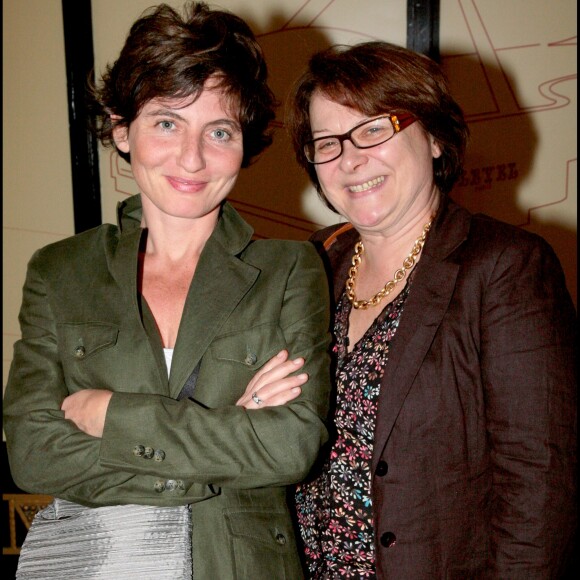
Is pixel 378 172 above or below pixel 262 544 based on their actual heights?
above

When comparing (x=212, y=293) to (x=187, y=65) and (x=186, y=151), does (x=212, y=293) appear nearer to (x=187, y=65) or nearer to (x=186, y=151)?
(x=186, y=151)

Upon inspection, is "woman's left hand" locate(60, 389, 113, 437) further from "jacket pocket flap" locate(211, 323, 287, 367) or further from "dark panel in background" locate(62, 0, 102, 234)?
"dark panel in background" locate(62, 0, 102, 234)

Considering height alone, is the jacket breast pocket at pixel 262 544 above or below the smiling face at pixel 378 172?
→ below

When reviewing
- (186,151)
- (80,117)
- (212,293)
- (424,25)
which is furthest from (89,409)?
(424,25)

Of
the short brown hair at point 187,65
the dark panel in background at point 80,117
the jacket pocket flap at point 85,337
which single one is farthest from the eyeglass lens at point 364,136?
the dark panel in background at point 80,117

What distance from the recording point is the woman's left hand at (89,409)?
1604 millimetres

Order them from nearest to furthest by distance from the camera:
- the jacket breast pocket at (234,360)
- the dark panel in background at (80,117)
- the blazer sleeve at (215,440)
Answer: the blazer sleeve at (215,440) → the jacket breast pocket at (234,360) → the dark panel in background at (80,117)

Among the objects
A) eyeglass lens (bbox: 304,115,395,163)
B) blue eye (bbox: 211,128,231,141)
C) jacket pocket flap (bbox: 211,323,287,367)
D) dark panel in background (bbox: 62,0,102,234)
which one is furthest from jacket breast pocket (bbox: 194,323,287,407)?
dark panel in background (bbox: 62,0,102,234)

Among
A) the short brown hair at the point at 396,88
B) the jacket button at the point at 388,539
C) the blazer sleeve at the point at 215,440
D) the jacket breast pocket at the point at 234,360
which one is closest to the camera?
the blazer sleeve at the point at 215,440

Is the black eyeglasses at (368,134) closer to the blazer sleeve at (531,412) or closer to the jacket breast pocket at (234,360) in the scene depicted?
the blazer sleeve at (531,412)

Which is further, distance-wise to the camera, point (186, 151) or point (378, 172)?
point (378, 172)

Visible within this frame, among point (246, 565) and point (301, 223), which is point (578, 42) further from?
point (246, 565)

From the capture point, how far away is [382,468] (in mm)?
1805

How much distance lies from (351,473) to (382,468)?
0.37 ft
